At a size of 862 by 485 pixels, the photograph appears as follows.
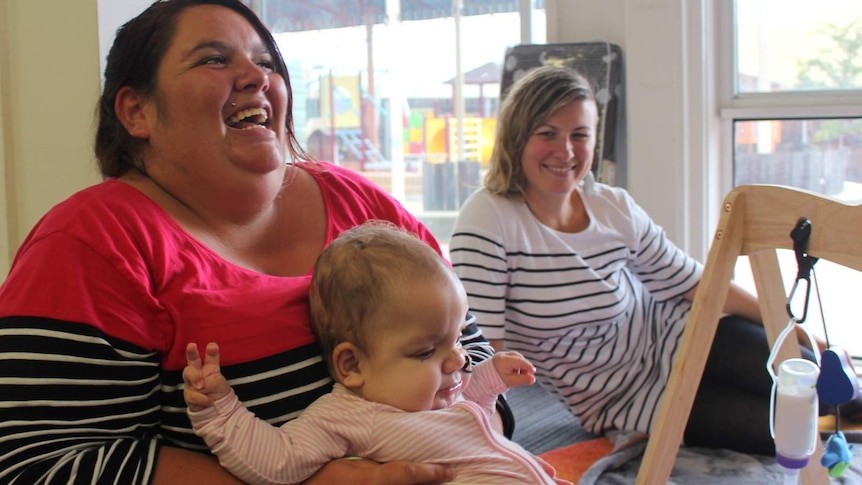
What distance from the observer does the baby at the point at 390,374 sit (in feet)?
3.77

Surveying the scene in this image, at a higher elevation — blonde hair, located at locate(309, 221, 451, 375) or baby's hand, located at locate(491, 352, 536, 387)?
blonde hair, located at locate(309, 221, 451, 375)

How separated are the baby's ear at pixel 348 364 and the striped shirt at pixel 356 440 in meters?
0.02

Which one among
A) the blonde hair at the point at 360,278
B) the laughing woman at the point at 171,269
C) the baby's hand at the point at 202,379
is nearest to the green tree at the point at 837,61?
the laughing woman at the point at 171,269

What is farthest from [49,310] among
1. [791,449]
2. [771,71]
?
[771,71]

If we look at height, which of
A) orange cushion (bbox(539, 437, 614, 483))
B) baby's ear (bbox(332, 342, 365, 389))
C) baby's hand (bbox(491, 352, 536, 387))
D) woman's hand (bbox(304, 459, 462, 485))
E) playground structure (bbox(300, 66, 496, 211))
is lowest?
orange cushion (bbox(539, 437, 614, 483))

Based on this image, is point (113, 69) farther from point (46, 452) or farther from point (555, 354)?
point (555, 354)

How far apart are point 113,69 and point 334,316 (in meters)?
0.53

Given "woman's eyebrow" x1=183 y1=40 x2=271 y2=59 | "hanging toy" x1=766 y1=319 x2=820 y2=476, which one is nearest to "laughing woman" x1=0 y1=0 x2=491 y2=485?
"woman's eyebrow" x1=183 y1=40 x2=271 y2=59

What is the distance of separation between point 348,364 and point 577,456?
1.12 m

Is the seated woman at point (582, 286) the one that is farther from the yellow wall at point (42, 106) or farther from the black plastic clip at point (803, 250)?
the yellow wall at point (42, 106)

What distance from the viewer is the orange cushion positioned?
2025mm

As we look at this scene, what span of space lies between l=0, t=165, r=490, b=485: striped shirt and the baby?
0.19ft

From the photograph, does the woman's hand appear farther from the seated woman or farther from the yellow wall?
the yellow wall

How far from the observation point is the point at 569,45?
104 inches
